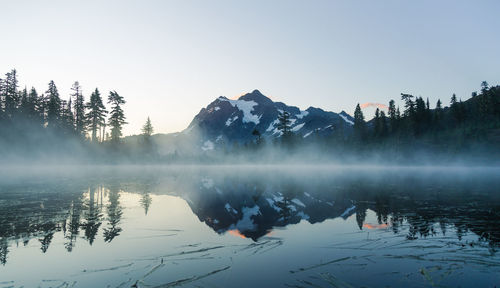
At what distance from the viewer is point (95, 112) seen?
80812 millimetres

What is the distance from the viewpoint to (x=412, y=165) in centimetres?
10006

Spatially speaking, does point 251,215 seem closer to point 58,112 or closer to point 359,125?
point 58,112

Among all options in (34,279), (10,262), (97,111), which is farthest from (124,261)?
(97,111)

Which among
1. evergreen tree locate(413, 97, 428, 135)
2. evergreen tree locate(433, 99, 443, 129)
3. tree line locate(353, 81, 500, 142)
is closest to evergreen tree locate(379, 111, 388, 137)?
tree line locate(353, 81, 500, 142)

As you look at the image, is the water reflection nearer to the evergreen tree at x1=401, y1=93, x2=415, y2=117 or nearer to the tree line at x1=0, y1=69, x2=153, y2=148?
the tree line at x1=0, y1=69, x2=153, y2=148

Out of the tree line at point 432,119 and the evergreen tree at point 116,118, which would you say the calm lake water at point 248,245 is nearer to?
the evergreen tree at point 116,118

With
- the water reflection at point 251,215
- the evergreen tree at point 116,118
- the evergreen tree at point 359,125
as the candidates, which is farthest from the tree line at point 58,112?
the evergreen tree at point 359,125

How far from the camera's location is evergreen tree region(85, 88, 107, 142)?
80.8m

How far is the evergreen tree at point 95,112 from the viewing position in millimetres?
80812

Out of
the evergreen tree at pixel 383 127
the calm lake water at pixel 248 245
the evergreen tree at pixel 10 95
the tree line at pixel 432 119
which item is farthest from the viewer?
the evergreen tree at pixel 383 127

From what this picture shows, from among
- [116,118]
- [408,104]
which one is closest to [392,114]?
[408,104]

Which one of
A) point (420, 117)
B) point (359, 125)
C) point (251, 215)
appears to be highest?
point (420, 117)

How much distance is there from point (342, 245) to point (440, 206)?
10.7 meters

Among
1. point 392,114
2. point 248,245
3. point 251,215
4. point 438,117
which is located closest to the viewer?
point 248,245
